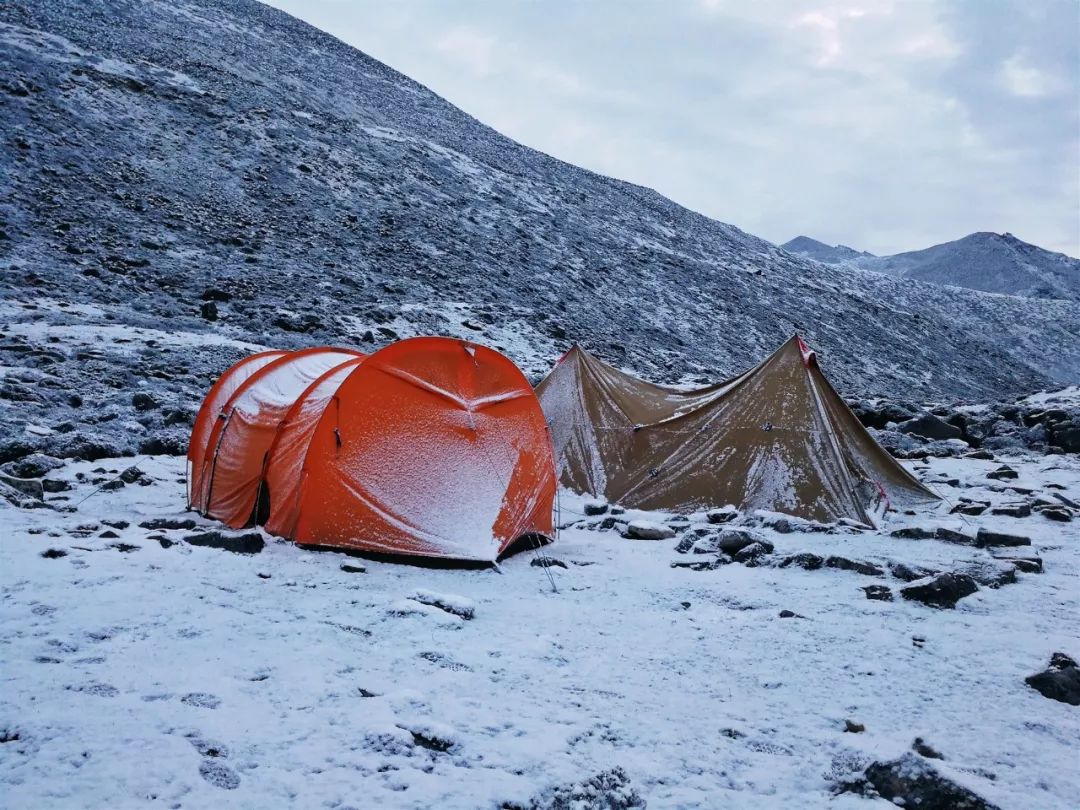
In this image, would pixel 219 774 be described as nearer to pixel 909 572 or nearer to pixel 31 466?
pixel 909 572

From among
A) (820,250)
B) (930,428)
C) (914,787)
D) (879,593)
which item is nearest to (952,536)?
(879,593)

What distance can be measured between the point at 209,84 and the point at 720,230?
25.4 metres

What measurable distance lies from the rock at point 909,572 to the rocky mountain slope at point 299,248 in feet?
26.9

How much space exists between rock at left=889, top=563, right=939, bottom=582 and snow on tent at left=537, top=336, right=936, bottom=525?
186 cm

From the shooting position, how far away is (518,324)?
65.8ft

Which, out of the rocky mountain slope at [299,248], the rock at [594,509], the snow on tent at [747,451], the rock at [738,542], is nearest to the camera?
the rock at [738,542]

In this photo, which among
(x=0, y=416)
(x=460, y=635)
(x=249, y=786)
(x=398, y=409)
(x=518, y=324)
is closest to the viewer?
(x=249, y=786)

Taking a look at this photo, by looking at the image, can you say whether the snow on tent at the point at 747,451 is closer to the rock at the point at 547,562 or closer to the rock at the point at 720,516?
the rock at the point at 720,516

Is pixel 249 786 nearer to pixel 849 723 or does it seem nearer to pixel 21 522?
pixel 849 723

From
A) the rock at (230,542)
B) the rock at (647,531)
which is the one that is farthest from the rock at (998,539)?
the rock at (230,542)

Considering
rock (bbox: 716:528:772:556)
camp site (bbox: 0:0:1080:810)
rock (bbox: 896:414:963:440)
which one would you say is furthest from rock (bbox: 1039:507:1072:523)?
rock (bbox: 896:414:963:440)

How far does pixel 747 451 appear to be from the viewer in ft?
28.7

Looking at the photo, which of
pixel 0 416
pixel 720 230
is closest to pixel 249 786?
pixel 0 416

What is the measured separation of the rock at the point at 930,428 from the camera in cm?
1400
